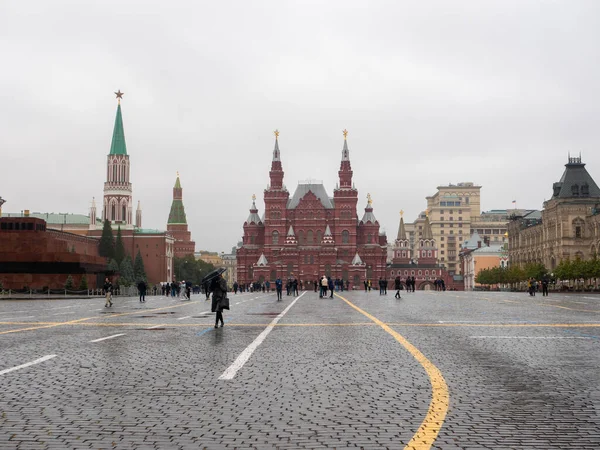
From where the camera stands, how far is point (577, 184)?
96750 millimetres

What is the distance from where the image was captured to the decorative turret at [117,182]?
535ft

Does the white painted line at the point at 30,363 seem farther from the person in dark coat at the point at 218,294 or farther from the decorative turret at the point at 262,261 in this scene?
the decorative turret at the point at 262,261

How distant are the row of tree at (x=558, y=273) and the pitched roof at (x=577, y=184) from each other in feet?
34.4

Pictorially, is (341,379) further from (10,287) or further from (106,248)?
(106,248)

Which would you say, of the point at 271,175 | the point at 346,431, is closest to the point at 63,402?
the point at 346,431

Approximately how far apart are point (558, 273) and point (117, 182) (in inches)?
4340

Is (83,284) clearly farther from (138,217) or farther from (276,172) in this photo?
(138,217)

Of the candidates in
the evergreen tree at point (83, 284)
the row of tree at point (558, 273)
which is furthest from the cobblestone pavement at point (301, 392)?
the row of tree at point (558, 273)

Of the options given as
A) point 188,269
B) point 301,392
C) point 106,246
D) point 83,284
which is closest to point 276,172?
point 106,246

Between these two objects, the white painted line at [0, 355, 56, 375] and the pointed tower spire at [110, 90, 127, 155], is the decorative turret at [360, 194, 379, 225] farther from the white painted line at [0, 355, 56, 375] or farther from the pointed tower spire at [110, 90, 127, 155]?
the white painted line at [0, 355, 56, 375]

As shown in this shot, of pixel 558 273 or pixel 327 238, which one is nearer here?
pixel 558 273

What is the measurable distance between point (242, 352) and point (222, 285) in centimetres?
633

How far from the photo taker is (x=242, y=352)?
42.7ft

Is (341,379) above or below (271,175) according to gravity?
below
